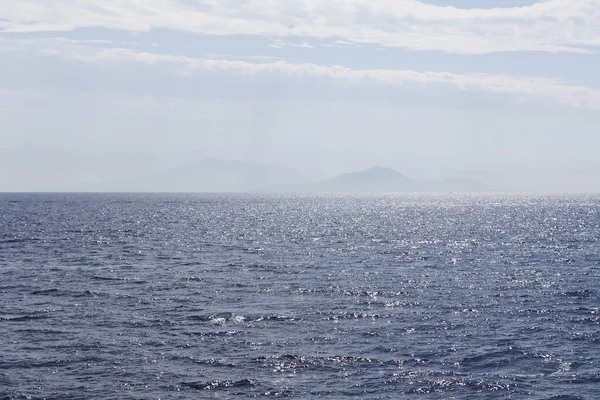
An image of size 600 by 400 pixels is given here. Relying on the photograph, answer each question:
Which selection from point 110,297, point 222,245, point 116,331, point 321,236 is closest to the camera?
point 116,331

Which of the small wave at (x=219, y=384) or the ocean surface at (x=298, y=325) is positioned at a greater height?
the ocean surface at (x=298, y=325)

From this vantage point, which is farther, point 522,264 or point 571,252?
point 571,252

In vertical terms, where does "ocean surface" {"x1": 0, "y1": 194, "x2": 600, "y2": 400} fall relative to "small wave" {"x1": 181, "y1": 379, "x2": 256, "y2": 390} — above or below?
above

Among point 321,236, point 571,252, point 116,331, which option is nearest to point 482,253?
point 571,252

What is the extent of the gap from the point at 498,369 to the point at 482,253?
6915 cm

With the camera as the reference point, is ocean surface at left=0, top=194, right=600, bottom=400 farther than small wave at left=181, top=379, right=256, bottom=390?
Yes

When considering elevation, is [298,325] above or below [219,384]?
above

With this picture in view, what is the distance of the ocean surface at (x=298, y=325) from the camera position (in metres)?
40.7

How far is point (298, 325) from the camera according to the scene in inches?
2178

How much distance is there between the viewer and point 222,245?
12406 cm

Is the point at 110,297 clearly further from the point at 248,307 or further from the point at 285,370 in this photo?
the point at 285,370

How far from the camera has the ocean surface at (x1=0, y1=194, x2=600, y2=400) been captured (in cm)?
4069

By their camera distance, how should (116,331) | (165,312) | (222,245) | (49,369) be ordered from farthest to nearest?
(222,245), (165,312), (116,331), (49,369)

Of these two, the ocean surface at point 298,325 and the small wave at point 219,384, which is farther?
the ocean surface at point 298,325
